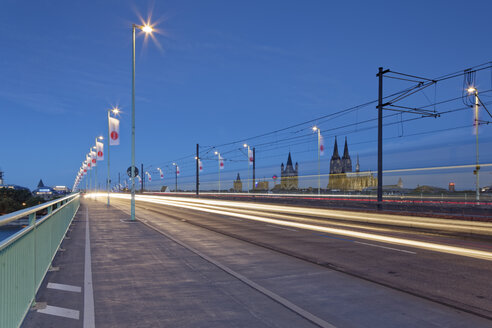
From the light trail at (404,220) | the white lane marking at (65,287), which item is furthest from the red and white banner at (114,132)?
the white lane marking at (65,287)

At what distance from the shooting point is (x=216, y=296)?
6.25 meters

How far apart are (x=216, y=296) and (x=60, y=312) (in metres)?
2.37

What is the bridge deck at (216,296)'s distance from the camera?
16.9 ft

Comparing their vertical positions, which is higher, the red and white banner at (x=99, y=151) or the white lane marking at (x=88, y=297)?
the red and white banner at (x=99, y=151)

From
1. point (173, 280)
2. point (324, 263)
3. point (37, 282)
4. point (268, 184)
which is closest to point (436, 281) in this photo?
→ point (324, 263)

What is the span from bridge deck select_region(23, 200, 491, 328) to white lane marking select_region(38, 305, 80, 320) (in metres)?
0.01

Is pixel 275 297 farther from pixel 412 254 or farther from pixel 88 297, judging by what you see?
pixel 412 254

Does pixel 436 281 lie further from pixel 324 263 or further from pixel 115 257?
pixel 115 257

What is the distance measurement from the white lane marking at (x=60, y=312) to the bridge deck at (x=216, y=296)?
0.01m

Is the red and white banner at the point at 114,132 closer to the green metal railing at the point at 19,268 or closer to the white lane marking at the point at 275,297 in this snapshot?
the white lane marking at the point at 275,297

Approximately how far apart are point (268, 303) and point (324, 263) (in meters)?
3.47

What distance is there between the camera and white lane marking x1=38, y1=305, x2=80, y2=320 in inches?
211

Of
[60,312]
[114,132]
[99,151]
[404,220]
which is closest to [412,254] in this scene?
[404,220]

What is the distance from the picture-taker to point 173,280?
24.1ft
